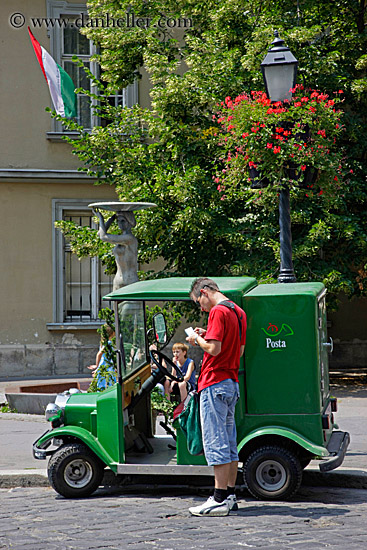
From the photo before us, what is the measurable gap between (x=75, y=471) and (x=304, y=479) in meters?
2.21

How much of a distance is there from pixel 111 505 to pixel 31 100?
1305 cm

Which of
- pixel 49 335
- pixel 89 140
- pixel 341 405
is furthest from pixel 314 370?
pixel 49 335

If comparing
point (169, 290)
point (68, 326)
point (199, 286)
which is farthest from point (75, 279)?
point (199, 286)

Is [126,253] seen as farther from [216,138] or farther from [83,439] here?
[83,439]

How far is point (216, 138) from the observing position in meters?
14.3

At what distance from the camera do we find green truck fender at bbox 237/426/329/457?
21.5ft

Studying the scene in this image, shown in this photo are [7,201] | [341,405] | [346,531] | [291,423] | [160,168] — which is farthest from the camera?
[7,201]

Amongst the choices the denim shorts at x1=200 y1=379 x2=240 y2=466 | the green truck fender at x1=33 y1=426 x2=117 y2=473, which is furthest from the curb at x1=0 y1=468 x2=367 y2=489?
the denim shorts at x1=200 y1=379 x2=240 y2=466

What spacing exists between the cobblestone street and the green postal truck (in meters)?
0.26

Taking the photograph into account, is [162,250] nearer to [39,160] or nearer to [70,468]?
[39,160]

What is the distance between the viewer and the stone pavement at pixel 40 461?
770 cm

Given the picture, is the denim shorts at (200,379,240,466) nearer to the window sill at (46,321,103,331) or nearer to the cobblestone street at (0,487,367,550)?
the cobblestone street at (0,487,367,550)

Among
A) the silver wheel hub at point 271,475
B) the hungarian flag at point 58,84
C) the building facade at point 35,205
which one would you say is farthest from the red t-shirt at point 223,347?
the building facade at point 35,205

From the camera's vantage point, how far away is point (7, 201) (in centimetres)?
1802
